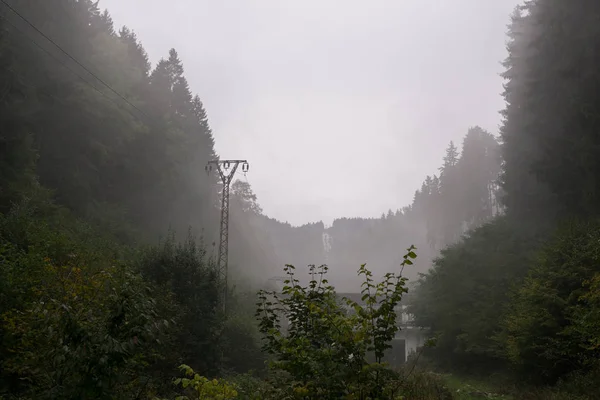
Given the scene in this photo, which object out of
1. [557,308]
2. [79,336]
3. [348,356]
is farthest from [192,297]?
[557,308]

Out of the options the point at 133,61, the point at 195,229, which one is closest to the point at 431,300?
the point at 195,229

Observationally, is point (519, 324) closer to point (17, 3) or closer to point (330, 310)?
point (330, 310)

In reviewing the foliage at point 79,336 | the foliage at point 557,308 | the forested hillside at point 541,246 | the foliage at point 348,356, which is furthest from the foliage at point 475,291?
the foliage at point 79,336

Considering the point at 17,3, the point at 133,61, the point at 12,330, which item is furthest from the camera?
the point at 133,61

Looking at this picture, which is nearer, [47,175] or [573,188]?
[573,188]

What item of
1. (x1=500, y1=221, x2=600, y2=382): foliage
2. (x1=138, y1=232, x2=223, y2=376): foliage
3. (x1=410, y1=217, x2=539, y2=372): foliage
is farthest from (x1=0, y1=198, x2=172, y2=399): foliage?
(x1=410, y1=217, x2=539, y2=372): foliage

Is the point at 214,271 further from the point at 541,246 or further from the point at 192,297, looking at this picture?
the point at 541,246

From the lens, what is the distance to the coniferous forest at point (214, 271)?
4.51 m

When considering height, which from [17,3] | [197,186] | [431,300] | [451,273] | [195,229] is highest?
[17,3]

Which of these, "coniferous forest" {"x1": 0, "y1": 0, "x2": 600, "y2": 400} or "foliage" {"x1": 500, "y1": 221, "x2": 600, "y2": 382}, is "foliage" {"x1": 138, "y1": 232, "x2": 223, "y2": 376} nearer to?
"coniferous forest" {"x1": 0, "y1": 0, "x2": 600, "y2": 400}

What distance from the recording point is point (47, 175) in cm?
2708

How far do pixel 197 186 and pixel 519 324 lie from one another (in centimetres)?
4142

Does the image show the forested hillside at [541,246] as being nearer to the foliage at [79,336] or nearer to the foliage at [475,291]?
the foliage at [475,291]

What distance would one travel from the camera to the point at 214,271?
746 inches
